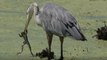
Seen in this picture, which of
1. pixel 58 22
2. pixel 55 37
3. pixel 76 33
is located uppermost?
pixel 58 22

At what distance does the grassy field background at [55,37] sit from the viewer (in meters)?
11.0

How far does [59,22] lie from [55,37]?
3.25 m

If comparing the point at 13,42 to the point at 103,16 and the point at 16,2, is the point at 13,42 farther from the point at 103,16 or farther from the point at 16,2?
the point at 16,2

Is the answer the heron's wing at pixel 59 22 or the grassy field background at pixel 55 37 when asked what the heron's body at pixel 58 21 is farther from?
the grassy field background at pixel 55 37

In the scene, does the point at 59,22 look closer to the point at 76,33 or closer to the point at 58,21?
the point at 58,21

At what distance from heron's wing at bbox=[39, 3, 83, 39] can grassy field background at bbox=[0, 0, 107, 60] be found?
30.5 inches

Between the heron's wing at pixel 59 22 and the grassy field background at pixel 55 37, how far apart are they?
774 millimetres

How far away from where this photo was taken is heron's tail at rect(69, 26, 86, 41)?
32.0ft

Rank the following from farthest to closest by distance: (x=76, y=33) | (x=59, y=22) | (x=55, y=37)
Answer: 1. (x=55, y=37)
2. (x=59, y=22)
3. (x=76, y=33)

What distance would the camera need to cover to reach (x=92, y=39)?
42.9 ft

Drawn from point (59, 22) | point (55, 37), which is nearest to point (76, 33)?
point (59, 22)

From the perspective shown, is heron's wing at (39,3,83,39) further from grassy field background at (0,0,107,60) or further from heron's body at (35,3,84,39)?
grassy field background at (0,0,107,60)

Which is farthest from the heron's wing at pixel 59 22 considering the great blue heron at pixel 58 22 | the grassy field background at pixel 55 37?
the grassy field background at pixel 55 37

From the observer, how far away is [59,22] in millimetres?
10086
